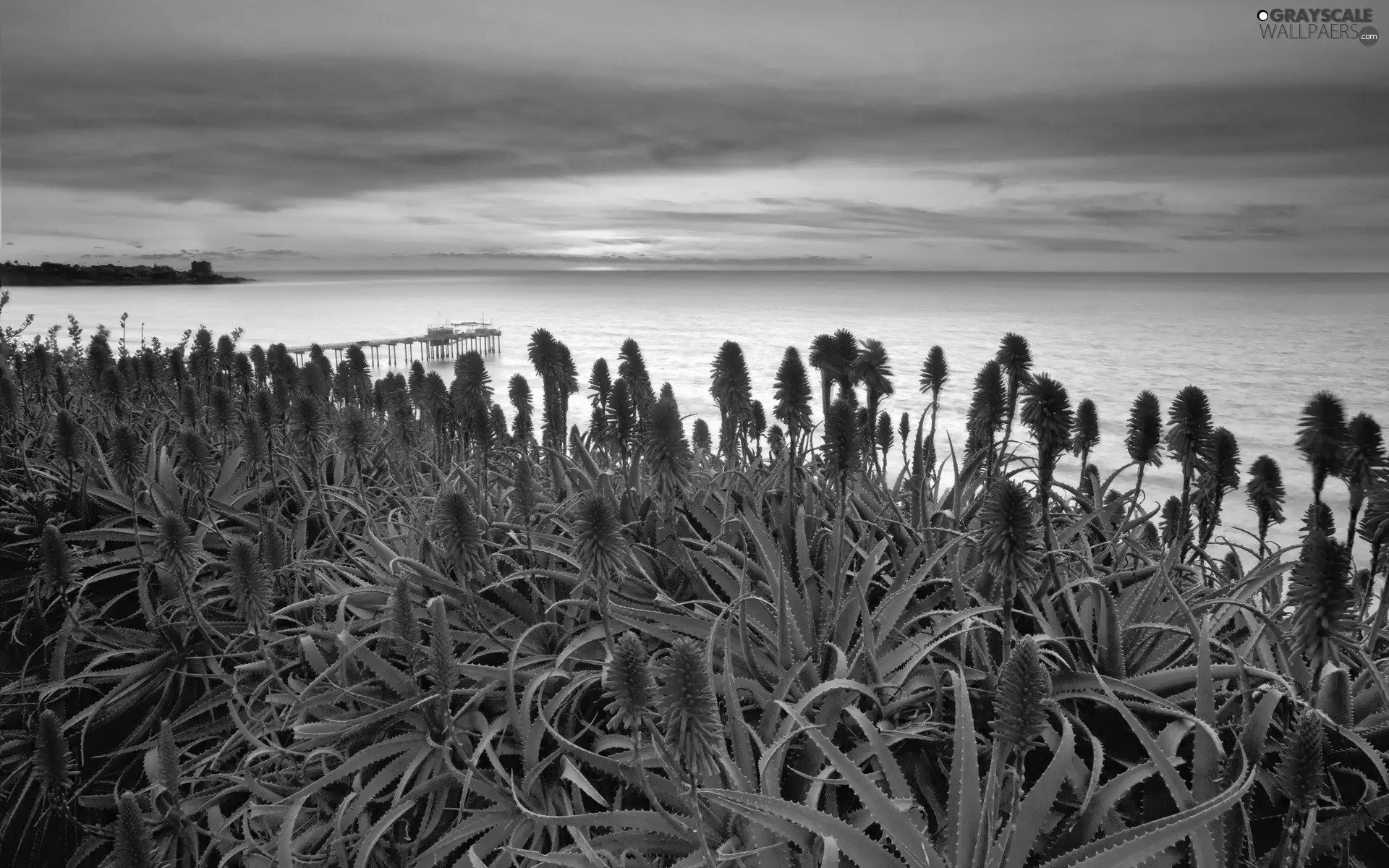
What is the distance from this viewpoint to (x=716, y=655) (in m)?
2.74

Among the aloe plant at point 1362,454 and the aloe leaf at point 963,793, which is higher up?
the aloe plant at point 1362,454

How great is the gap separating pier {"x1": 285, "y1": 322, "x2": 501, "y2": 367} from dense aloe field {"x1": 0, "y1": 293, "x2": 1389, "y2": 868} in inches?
1479

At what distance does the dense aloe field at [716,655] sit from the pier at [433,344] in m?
37.6

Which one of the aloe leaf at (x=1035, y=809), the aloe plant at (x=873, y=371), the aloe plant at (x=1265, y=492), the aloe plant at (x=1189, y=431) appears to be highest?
the aloe plant at (x=873, y=371)

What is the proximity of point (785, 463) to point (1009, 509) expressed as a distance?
1.91 m

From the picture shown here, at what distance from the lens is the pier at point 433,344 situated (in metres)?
44.7

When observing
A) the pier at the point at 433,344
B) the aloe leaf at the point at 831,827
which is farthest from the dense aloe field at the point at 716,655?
the pier at the point at 433,344

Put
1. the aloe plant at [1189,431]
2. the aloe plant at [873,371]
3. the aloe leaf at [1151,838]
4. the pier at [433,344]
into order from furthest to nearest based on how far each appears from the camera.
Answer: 1. the pier at [433,344]
2. the aloe plant at [873,371]
3. the aloe plant at [1189,431]
4. the aloe leaf at [1151,838]

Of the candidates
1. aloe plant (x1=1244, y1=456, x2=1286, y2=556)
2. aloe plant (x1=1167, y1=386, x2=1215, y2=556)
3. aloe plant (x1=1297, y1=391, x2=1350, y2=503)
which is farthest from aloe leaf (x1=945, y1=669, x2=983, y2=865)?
aloe plant (x1=1244, y1=456, x2=1286, y2=556)

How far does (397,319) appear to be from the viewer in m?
78.5

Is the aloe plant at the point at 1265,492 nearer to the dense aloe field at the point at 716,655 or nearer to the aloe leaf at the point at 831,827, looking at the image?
the dense aloe field at the point at 716,655

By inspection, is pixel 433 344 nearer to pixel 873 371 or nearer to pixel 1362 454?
pixel 873 371

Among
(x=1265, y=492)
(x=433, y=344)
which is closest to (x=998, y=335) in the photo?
(x=433, y=344)

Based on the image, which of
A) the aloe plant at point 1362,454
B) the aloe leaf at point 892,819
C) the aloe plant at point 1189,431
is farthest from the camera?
the aloe plant at point 1189,431
